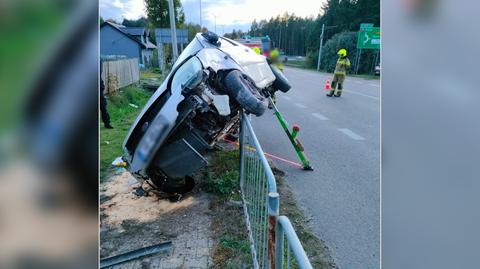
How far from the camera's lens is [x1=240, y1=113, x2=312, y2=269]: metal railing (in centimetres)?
157

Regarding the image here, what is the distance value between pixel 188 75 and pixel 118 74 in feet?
36.2

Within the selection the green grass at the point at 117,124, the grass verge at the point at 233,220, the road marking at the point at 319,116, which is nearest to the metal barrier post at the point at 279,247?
the grass verge at the point at 233,220

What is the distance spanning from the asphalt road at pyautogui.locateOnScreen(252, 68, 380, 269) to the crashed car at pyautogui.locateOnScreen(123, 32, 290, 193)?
1.39m

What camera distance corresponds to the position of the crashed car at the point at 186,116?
3318 mm

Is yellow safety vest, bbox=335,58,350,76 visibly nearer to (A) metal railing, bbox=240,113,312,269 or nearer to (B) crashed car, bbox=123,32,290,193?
(B) crashed car, bbox=123,32,290,193

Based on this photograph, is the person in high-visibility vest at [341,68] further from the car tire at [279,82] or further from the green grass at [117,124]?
the green grass at [117,124]

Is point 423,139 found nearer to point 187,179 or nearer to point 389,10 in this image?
point 389,10

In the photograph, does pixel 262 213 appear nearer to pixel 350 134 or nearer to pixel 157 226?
pixel 157 226

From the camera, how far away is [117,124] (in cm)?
888

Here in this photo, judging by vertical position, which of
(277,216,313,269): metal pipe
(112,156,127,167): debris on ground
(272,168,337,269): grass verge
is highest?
(277,216,313,269): metal pipe

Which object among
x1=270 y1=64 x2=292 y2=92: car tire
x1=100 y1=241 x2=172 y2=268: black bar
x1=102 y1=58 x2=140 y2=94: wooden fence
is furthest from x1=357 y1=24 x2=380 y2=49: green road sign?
x1=102 y1=58 x2=140 y2=94: wooden fence

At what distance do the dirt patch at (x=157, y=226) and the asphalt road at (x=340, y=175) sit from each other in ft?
3.92

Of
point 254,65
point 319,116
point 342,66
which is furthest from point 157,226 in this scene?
point 342,66

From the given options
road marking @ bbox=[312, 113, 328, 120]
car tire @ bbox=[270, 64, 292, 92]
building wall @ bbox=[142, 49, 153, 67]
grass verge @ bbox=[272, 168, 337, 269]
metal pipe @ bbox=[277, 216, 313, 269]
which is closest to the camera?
metal pipe @ bbox=[277, 216, 313, 269]
